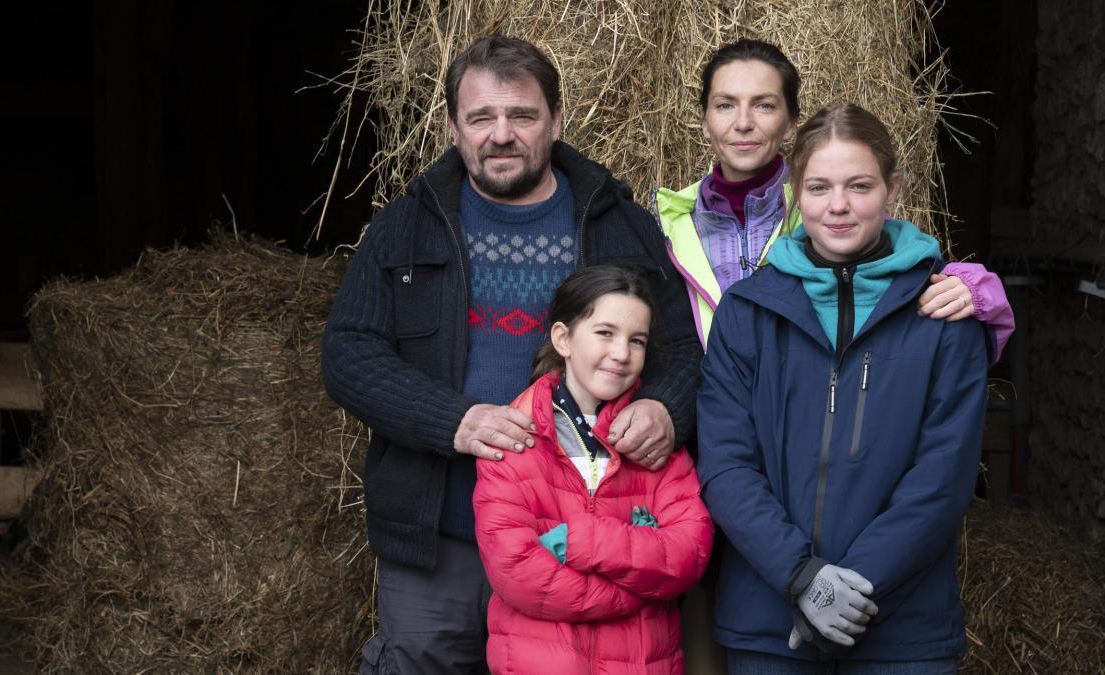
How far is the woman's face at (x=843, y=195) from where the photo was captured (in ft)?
7.78

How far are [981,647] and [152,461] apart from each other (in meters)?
2.72

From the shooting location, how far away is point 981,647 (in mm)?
3979

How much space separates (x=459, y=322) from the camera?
2.68 meters

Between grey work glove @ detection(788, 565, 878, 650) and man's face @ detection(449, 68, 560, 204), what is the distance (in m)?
1.09

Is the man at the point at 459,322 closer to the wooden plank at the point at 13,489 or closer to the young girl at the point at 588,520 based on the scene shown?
the young girl at the point at 588,520

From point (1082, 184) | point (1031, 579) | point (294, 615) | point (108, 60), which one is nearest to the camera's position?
point (294, 615)

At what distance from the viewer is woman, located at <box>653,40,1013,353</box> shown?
274 centimetres

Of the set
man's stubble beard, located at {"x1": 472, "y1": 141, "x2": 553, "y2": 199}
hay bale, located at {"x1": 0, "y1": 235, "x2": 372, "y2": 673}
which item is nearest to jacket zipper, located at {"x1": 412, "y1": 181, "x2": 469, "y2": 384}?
man's stubble beard, located at {"x1": 472, "y1": 141, "x2": 553, "y2": 199}

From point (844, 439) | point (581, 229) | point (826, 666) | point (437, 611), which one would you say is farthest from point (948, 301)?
point (437, 611)

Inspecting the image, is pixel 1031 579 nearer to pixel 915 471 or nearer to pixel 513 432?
pixel 915 471

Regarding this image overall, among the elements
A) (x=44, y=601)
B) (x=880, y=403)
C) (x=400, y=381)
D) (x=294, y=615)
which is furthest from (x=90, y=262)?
(x=880, y=403)

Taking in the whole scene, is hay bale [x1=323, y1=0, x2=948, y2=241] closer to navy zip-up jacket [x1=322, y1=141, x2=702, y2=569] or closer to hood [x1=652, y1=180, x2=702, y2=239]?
hood [x1=652, y1=180, x2=702, y2=239]

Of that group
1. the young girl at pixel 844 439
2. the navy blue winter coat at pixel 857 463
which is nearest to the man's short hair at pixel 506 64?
the young girl at pixel 844 439

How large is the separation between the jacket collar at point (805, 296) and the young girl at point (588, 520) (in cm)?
24
